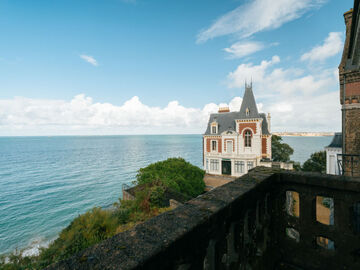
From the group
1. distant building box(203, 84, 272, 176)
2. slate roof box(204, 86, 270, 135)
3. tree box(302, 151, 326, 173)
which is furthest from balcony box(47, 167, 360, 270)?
tree box(302, 151, 326, 173)

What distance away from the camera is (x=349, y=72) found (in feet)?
26.6

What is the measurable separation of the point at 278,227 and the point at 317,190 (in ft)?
3.13

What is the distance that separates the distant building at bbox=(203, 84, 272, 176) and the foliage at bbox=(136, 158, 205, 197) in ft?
23.0

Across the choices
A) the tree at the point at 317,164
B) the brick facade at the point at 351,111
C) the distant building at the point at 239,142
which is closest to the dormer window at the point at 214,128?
the distant building at the point at 239,142

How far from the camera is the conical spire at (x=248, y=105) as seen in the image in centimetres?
2505

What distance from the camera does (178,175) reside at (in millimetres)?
19203

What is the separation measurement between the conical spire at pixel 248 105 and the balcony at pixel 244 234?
2359 centimetres

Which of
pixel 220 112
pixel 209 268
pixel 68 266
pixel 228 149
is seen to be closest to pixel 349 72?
pixel 209 268

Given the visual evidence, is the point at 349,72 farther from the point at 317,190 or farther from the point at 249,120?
the point at 249,120

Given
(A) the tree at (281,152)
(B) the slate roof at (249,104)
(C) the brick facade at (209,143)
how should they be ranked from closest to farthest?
1. (B) the slate roof at (249,104)
2. (C) the brick facade at (209,143)
3. (A) the tree at (281,152)

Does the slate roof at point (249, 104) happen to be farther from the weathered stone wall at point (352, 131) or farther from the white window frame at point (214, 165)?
the weathered stone wall at point (352, 131)

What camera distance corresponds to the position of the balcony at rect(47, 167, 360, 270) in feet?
3.67

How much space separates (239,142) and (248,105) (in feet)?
18.3

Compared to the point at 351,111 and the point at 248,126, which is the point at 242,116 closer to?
the point at 248,126
